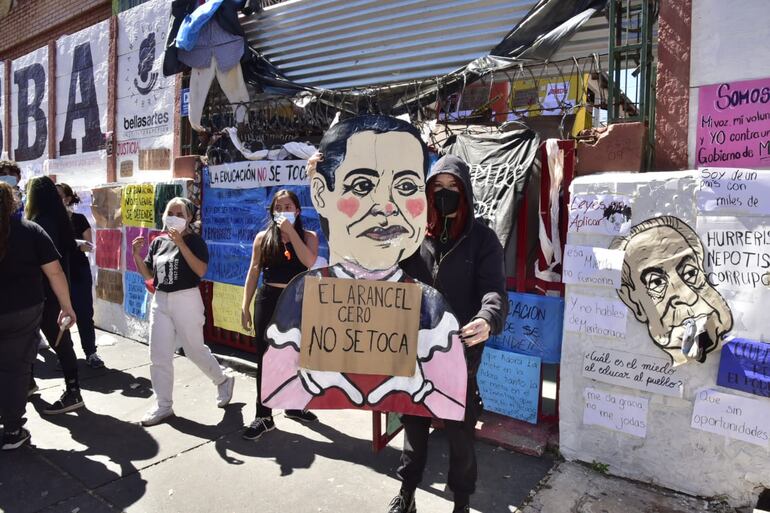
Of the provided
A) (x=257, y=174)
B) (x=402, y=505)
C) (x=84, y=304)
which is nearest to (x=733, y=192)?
(x=402, y=505)

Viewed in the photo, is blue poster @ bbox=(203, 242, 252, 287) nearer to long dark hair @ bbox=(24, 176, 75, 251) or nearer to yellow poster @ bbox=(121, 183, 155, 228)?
yellow poster @ bbox=(121, 183, 155, 228)

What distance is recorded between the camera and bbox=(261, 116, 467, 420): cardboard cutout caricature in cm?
214

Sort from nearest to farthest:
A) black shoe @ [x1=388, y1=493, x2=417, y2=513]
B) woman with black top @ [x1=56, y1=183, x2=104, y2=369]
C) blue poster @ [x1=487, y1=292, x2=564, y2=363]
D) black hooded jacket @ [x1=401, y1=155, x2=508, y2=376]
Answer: black hooded jacket @ [x1=401, y1=155, x2=508, y2=376] → black shoe @ [x1=388, y1=493, x2=417, y2=513] → blue poster @ [x1=487, y1=292, x2=564, y2=363] → woman with black top @ [x1=56, y1=183, x2=104, y2=369]

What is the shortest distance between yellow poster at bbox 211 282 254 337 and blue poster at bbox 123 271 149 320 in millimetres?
1152

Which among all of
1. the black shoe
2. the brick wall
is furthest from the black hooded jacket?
the brick wall

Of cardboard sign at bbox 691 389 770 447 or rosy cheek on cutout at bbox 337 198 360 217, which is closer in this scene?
rosy cheek on cutout at bbox 337 198 360 217

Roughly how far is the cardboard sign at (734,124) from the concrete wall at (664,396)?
32 centimetres

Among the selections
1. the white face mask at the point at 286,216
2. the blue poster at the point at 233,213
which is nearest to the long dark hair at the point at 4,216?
the white face mask at the point at 286,216

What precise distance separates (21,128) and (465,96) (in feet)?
29.0

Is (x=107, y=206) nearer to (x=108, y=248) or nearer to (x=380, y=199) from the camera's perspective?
(x=108, y=248)

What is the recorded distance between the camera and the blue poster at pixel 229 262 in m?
5.53

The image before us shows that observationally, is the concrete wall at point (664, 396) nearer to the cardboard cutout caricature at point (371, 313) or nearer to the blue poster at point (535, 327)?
the blue poster at point (535, 327)

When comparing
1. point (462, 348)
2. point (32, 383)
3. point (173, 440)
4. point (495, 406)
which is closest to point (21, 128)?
point (32, 383)

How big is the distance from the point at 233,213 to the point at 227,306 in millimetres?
1032
